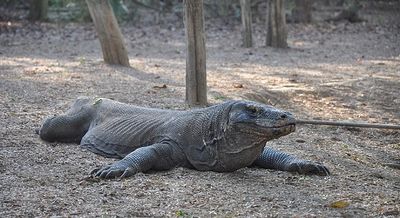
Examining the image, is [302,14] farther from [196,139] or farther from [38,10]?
[196,139]

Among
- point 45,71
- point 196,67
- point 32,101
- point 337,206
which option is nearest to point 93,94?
point 32,101

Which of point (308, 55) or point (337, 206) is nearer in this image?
point (337, 206)

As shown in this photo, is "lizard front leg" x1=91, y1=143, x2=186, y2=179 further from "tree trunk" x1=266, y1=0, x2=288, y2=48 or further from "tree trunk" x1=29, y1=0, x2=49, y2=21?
"tree trunk" x1=29, y1=0, x2=49, y2=21

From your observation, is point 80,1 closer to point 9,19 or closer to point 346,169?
point 9,19

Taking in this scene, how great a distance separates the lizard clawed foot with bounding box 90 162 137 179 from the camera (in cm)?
477

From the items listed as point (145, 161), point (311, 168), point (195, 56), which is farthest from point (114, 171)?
point (195, 56)

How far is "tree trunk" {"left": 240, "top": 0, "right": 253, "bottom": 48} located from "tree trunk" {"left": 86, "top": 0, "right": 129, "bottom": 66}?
3537 millimetres

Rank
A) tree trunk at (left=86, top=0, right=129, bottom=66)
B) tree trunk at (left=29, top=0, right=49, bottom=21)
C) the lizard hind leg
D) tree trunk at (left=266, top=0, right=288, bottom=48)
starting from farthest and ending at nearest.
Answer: tree trunk at (left=29, top=0, right=49, bottom=21) < tree trunk at (left=266, top=0, right=288, bottom=48) < tree trunk at (left=86, top=0, right=129, bottom=66) < the lizard hind leg

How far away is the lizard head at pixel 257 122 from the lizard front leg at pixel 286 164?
1.48ft

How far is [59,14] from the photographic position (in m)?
19.0

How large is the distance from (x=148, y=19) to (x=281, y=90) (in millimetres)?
10326

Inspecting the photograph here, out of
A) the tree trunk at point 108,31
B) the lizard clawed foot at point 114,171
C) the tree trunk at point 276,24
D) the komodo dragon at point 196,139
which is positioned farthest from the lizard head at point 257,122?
the tree trunk at point 276,24

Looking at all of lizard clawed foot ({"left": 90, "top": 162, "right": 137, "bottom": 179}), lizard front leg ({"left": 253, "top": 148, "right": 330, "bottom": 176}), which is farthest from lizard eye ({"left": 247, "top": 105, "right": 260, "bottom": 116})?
lizard clawed foot ({"left": 90, "top": 162, "right": 137, "bottom": 179})

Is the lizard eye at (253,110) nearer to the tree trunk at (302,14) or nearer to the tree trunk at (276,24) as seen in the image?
the tree trunk at (276,24)
